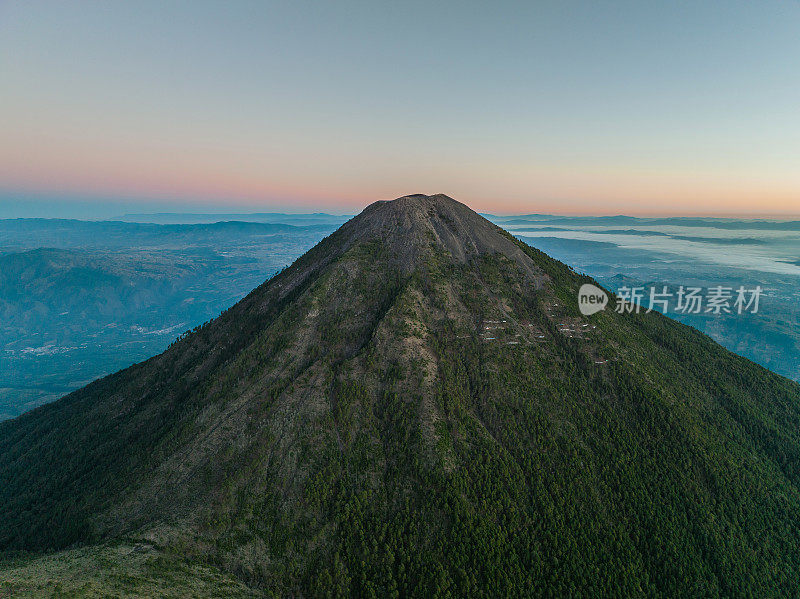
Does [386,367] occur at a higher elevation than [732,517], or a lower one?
higher

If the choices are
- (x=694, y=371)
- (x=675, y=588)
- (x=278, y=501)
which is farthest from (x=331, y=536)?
(x=694, y=371)

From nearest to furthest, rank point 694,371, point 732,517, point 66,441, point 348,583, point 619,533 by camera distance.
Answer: point 348,583 < point 619,533 < point 732,517 < point 66,441 < point 694,371

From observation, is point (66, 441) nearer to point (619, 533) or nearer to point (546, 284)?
point (619, 533)

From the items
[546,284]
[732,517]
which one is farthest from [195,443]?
[732,517]

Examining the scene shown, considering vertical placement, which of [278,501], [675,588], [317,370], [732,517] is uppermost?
[317,370]

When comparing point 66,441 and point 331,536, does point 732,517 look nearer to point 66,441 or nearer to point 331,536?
point 331,536

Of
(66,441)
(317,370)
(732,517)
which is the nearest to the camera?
(732,517)

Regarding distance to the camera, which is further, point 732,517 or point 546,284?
point 546,284
